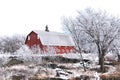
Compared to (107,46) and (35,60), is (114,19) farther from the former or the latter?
(35,60)

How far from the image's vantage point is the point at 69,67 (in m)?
34.4

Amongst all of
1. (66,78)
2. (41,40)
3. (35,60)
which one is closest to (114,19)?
(35,60)

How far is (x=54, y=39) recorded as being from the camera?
58406 millimetres

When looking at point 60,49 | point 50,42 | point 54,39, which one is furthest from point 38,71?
point 54,39

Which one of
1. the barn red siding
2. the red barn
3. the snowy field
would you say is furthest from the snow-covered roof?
the snowy field

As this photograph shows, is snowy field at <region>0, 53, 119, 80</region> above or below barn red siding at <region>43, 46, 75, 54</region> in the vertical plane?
below

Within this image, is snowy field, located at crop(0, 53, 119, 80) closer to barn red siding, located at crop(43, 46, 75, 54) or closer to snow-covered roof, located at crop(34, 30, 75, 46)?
barn red siding, located at crop(43, 46, 75, 54)

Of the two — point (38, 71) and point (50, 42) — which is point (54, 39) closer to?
point (50, 42)

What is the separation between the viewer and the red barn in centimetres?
5500

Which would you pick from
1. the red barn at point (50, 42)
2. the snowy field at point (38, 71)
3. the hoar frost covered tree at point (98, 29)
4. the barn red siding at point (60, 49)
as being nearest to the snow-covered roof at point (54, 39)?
the red barn at point (50, 42)

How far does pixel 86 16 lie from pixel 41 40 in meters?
19.2

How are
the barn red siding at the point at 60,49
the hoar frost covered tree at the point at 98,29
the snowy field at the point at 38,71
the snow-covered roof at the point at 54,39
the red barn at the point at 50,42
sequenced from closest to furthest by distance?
the snowy field at the point at 38,71
the hoar frost covered tree at the point at 98,29
the barn red siding at the point at 60,49
the red barn at the point at 50,42
the snow-covered roof at the point at 54,39

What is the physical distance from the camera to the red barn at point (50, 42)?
55.0 meters

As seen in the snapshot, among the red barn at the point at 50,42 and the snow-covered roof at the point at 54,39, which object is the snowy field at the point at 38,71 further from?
the snow-covered roof at the point at 54,39
